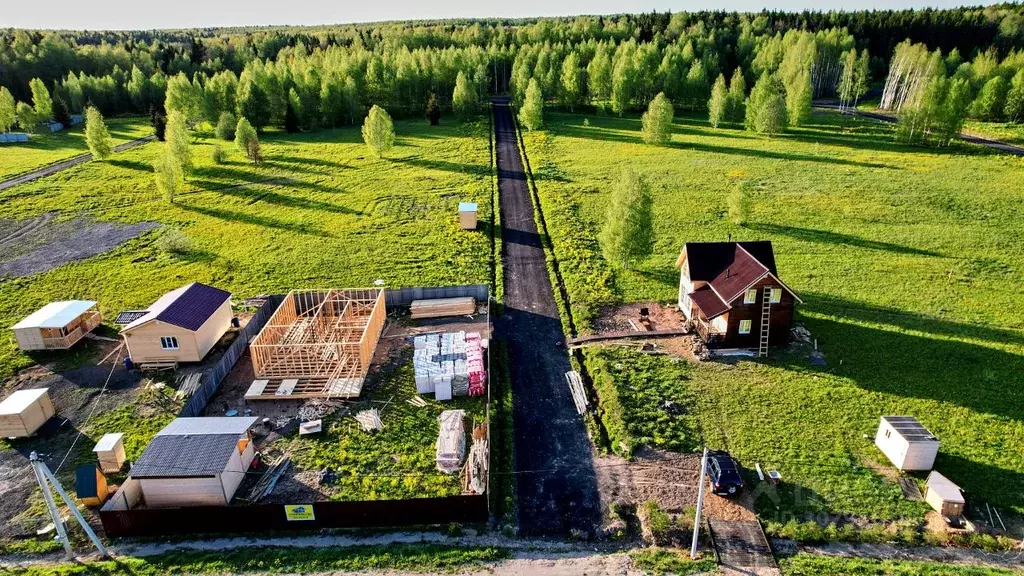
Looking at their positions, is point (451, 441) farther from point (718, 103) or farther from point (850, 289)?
point (718, 103)

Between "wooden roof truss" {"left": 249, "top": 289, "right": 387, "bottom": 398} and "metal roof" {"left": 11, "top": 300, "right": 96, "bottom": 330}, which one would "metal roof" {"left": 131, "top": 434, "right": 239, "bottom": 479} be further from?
"metal roof" {"left": 11, "top": 300, "right": 96, "bottom": 330}

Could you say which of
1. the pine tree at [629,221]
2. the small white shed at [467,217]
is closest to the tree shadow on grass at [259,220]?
the small white shed at [467,217]

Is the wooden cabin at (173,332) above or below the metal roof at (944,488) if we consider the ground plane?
above

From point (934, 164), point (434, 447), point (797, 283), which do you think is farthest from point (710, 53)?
point (434, 447)

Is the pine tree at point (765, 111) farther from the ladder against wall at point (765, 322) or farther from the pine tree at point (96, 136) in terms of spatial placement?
the pine tree at point (96, 136)

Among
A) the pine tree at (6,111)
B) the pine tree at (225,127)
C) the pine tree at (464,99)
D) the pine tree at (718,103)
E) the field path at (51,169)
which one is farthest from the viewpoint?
the pine tree at (464,99)
